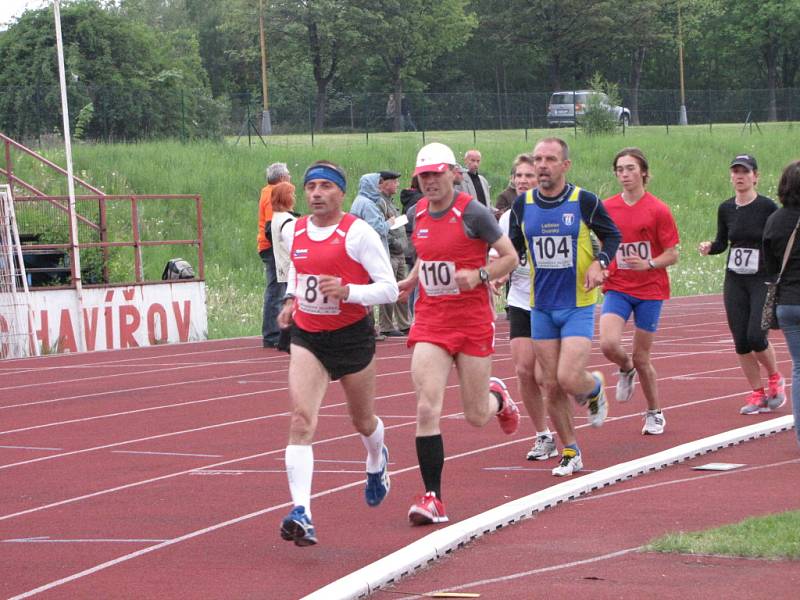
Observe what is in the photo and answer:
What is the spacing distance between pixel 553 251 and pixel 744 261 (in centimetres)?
290

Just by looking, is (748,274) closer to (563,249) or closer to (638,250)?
(638,250)

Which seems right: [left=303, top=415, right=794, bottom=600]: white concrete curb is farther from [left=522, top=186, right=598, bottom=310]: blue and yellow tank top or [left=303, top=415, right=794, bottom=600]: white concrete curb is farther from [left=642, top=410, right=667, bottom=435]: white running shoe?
[left=522, top=186, right=598, bottom=310]: blue and yellow tank top

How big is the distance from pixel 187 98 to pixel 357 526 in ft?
135

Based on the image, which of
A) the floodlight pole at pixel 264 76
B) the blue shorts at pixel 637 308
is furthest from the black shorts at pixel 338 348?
the floodlight pole at pixel 264 76

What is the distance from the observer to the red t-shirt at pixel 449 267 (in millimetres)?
7820

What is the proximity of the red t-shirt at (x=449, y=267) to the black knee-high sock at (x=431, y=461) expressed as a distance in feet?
2.14

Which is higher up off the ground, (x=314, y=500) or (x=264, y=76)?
(x=264, y=76)

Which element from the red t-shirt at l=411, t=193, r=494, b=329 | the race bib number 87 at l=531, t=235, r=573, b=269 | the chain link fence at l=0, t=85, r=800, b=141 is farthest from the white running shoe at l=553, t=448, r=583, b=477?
the chain link fence at l=0, t=85, r=800, b=141

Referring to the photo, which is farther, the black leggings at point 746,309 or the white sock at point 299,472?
the black leggings at point 746,309

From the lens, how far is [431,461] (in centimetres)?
764

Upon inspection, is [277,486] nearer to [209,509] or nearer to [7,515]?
[209,509]

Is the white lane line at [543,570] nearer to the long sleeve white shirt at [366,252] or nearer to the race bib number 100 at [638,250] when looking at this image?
the long sleeve white shirt at [366,252]

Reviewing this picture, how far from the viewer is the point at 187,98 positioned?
4756 cm

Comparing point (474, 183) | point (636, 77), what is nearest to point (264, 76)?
point (636, 77)
